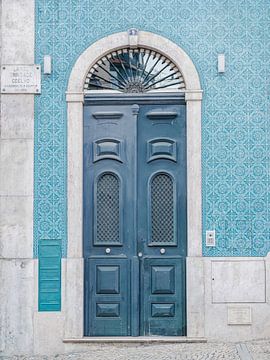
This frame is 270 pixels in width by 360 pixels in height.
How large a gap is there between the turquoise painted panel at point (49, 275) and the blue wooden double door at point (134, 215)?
1.16 ft

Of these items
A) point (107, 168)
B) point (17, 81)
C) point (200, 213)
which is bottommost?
point (200, 213)

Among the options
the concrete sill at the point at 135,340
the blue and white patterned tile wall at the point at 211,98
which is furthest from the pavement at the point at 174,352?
the blue and white patterned tile wall at the point at 211,98

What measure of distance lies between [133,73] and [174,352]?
3515mm

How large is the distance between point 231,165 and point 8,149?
2.78m

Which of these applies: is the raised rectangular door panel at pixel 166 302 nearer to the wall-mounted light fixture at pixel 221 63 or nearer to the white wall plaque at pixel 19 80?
the wall-mounted light fixture at pixel 221 63

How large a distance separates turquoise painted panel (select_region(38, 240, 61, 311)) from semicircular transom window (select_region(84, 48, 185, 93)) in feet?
6.84

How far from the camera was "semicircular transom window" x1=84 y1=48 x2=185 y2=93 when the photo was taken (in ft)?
29.6

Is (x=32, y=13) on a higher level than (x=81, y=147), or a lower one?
higher

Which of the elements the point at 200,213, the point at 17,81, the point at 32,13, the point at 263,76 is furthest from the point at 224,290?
the point at 32,13

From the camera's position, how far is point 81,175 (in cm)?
884

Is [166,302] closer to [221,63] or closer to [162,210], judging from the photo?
[162,210]

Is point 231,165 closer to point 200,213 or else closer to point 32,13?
point 200,213

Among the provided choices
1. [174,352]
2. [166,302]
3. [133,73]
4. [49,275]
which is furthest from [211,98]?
[174,352]

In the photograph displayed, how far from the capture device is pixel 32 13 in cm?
895
